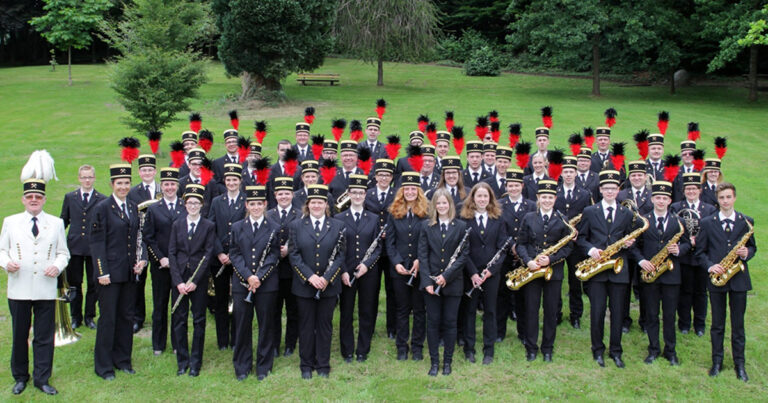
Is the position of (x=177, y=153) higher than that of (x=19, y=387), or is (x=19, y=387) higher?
(x=177, y=153)

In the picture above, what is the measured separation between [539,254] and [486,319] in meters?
1.10

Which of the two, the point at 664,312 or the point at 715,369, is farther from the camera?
the point at 664,312

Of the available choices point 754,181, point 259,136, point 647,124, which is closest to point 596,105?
point 647,124

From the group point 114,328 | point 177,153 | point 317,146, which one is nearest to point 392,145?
point 317,146

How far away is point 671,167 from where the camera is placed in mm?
9898

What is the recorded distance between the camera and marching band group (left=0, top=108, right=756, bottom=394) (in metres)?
7.18

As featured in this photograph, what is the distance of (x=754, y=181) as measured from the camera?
664 inches

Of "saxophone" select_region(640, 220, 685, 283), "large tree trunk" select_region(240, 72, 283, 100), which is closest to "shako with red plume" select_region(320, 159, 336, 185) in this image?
"saxophone" select_region(640, 220, 685, 283)

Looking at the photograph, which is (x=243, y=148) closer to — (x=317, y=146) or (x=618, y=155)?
(x=317, y=146)

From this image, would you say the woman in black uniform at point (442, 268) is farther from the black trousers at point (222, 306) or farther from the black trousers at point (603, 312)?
the black trousers at point (222, 306)

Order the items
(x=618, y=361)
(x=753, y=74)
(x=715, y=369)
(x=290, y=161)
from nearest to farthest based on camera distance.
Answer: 1. (x=715, y=369)
2. (x=618, y=361)
3. (x=290, y=161)
4. (x=753, y=74)

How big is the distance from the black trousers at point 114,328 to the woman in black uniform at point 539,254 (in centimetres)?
498

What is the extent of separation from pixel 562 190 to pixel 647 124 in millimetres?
16217

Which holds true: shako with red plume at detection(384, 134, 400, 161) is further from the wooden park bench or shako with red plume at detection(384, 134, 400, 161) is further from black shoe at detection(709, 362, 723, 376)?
the wooden park bench
